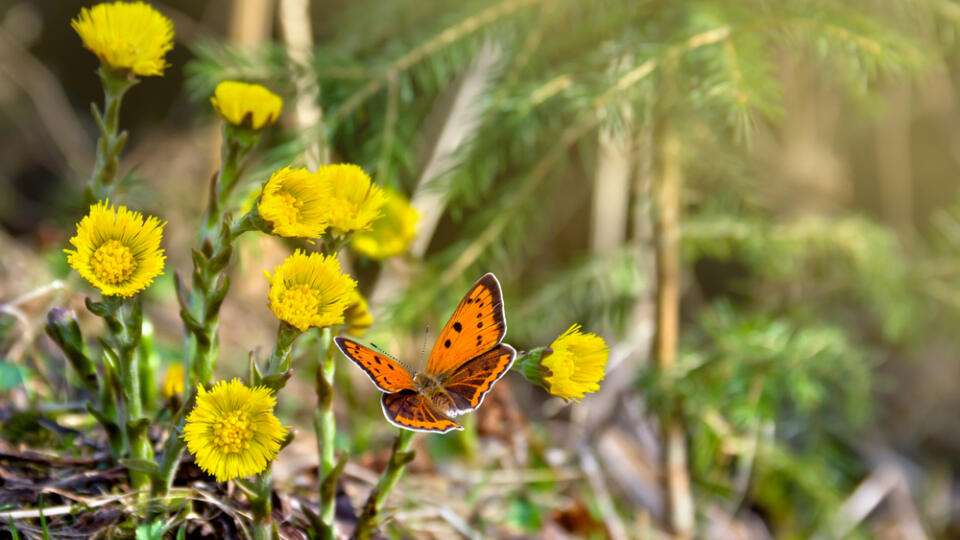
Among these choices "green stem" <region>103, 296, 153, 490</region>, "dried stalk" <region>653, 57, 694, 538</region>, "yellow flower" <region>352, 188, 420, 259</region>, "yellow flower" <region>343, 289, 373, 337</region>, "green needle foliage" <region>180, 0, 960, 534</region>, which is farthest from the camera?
"dried stalk" <region>653, 57, 694, 538</region>

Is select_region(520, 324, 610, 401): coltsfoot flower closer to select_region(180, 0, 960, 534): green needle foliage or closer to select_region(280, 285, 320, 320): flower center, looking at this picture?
select_region(280, 285, 320, 320): flower center

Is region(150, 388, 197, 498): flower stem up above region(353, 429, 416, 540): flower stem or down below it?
above

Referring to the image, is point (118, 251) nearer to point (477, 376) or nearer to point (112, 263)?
point (112, 263)

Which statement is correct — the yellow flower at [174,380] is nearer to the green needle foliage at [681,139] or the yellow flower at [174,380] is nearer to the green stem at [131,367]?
the green stem at [131,367]

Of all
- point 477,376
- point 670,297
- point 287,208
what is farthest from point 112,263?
point 670,297

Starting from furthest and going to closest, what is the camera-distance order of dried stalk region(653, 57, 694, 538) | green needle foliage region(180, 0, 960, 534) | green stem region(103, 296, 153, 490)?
dried stalk region(653, 57, 694, 538), green needle foliage region(180, 0, 960, 534), green stem region(103, 296, 153, 490)

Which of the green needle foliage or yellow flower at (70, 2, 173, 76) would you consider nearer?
yellow flower at (70, 2, 173, 76)

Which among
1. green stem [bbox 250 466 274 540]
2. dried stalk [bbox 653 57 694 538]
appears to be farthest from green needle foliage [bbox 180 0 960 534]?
green stem [bbox 250 466 274 540]
